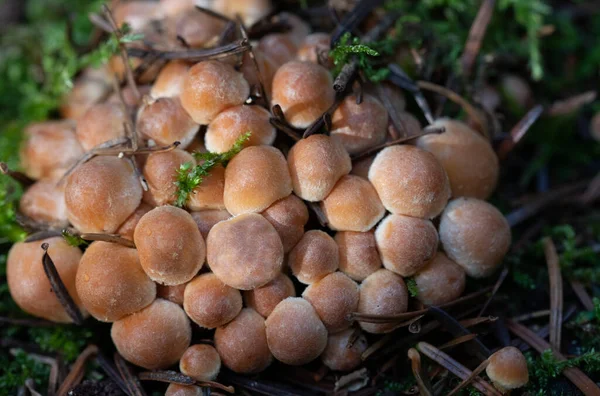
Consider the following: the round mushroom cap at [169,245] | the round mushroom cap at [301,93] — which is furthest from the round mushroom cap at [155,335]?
the round mushroom cap at [301,93]

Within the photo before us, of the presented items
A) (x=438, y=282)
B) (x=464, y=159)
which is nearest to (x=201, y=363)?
(x=438, y=282)

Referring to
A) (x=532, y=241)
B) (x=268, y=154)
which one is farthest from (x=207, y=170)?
(x=532, y=241)

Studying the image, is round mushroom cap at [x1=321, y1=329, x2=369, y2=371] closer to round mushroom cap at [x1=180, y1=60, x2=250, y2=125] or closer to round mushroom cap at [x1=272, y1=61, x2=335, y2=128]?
round mushroom cap at [x1=272, y1=61, x2=335, y2=128]

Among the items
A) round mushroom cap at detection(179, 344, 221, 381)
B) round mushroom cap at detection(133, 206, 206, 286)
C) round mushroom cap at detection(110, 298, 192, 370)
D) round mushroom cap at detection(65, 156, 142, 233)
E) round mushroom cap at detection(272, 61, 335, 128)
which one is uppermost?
round mushroom cap at detection(272, 61, 335, 128)

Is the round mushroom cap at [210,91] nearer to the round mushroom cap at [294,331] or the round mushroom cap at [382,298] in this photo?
the round mushroom cap at [294,331]

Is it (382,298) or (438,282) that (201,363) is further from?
(438,282)

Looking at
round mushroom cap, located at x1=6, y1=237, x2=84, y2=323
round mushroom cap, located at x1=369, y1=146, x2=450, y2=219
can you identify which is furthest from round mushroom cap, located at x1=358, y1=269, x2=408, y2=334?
round mushroom cap, located at x1=6, y1=237, x2=84, y2=323
